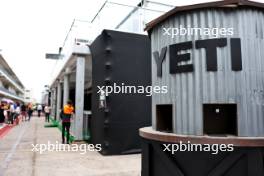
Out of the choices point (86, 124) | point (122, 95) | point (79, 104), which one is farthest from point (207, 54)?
point (86, 124)

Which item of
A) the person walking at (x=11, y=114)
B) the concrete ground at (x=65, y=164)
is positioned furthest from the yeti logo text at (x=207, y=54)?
the person walking at (x=11, y=114)

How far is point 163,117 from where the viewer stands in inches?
157

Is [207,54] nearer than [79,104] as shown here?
Yes

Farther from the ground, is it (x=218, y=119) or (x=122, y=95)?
(x=122, y=95)

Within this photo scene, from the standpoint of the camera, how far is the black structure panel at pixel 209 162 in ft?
9.26

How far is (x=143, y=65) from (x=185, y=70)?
15.1 feet

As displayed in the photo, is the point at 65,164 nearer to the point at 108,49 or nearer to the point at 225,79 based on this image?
the point at 108,49

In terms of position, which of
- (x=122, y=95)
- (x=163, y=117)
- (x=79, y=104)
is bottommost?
(x=163, y=117)

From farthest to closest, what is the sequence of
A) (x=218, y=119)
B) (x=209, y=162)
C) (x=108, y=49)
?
(x=108, y=49)
(x=218, y=119)
(x=209, y=162)

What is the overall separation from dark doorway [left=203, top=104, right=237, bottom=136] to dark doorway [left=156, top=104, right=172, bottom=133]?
27.2 inches

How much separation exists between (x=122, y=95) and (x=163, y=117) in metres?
3.64

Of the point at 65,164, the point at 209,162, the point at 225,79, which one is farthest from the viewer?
the point at 65,164

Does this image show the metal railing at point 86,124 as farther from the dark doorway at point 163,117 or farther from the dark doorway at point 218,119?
the dark doorway at point 218,119

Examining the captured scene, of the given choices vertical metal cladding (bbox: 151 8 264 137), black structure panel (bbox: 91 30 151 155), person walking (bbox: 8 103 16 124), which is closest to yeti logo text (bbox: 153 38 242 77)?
vertical metal cladding (bbox: 151 8 264 137)
